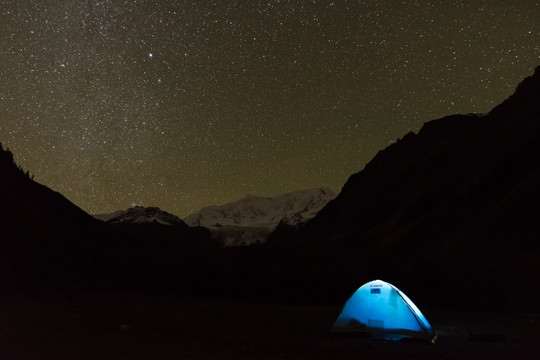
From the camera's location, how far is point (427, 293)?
28.2 meters

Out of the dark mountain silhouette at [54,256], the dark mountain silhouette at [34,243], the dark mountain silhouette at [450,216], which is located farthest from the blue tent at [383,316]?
the dark mountain silhouette at [34,243]

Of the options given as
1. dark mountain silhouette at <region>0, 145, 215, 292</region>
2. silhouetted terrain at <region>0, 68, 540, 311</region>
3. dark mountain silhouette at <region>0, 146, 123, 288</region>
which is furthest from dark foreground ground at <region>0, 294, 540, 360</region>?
silhouetted terrain at <region>0, 68, 540, 311</region>

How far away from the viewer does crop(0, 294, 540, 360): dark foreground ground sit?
10.2m

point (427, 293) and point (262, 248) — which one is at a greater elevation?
point (262, 248)

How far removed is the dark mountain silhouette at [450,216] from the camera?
29.4m

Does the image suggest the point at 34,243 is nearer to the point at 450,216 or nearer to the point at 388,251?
the point at 388,251

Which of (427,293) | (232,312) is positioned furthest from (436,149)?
(232,312)

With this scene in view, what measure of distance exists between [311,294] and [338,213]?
5601cm

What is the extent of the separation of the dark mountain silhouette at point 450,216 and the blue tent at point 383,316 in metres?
13.4

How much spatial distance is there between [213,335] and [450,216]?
1728 inches

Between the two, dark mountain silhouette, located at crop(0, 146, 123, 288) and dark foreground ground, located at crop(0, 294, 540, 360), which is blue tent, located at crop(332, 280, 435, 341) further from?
dark mountain silhouette, located at crop(0, 146, 123, 288)

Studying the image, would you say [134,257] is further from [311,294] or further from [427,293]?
[427,293]

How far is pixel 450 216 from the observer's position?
52.4m

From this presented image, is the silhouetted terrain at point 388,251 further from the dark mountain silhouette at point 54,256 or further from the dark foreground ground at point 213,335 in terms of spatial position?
the dark foreground ground at point 213,335
